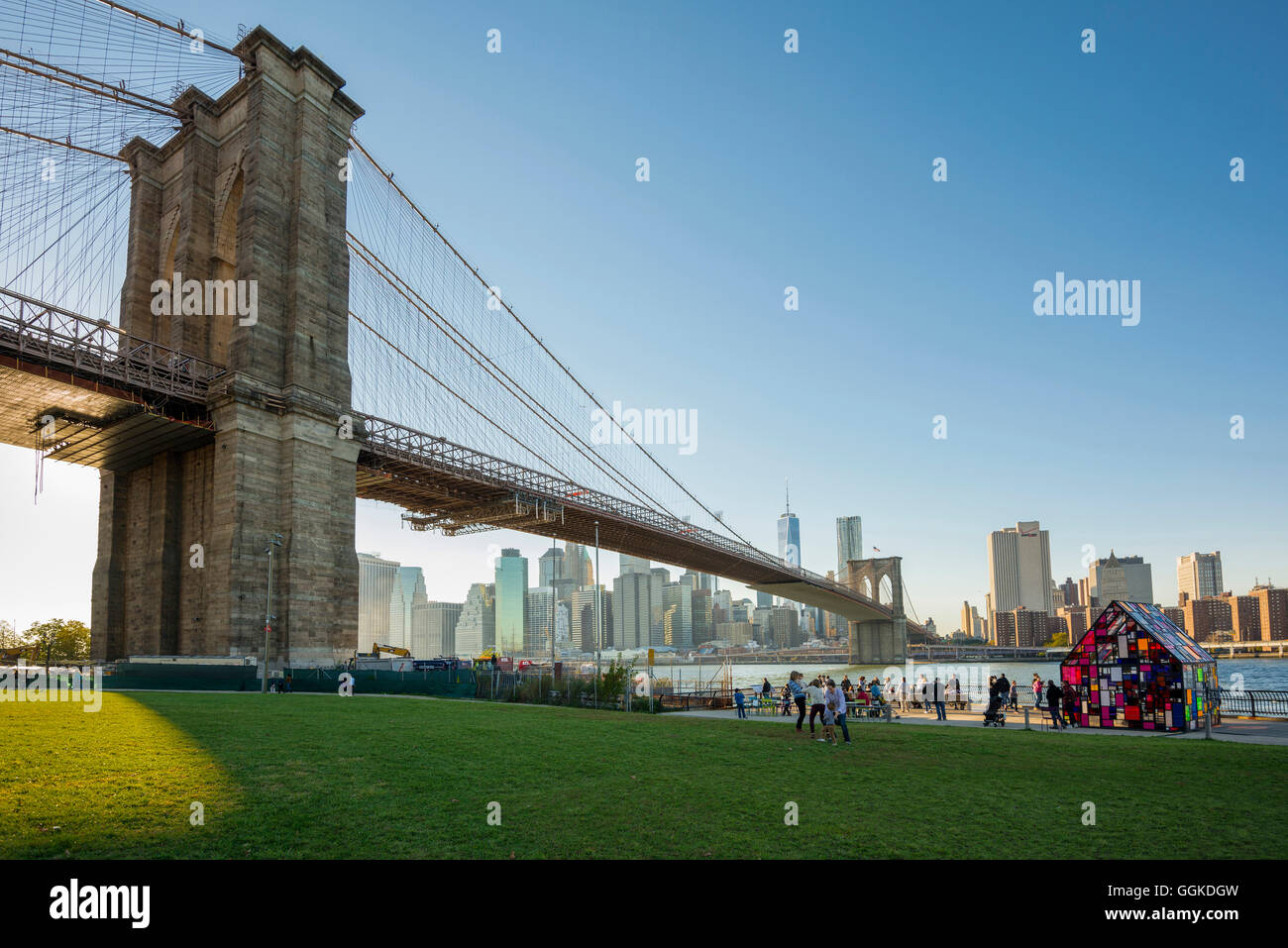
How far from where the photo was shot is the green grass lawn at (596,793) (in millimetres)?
7727

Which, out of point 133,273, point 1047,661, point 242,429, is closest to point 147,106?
point 133,273

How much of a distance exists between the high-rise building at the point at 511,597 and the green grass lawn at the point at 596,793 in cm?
16905

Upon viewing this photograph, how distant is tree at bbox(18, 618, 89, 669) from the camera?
92125 mm

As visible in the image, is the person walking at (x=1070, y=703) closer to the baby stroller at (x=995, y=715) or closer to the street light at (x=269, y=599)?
the baby stroller at (x=995, y=715)

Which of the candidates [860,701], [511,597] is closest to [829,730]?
[860,701]

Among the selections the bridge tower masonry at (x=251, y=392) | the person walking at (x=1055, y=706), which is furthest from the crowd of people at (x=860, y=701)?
the bridge tower masonry at (x=251, y=392)

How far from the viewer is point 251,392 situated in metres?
38.6

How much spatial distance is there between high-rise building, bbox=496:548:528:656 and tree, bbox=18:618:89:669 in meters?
92.6

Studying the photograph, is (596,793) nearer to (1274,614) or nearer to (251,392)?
(251,392)

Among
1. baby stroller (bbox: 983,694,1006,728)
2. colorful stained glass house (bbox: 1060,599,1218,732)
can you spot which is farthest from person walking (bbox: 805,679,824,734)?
colorful stained glass house (bbox: 1060,599,1218,732)
